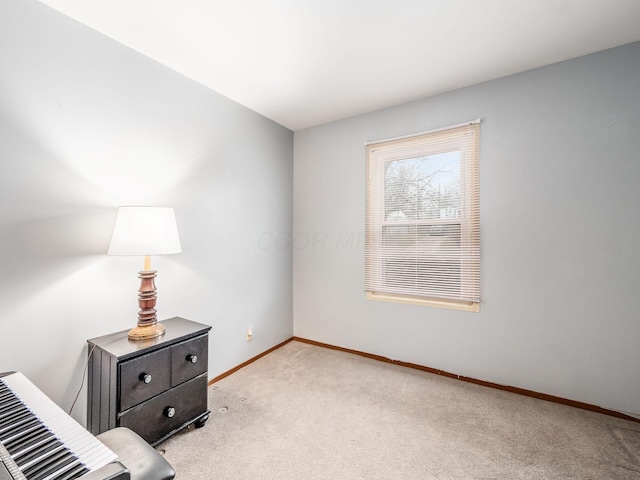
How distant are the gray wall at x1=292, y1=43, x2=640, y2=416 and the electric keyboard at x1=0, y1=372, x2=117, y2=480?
2.47 m

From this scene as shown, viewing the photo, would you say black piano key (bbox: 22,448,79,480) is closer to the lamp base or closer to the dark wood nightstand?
the dark wood nightstand

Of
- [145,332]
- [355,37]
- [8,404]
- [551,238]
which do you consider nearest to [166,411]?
[145,332]

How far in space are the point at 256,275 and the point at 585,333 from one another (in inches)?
109

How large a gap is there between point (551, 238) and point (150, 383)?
9.63ft

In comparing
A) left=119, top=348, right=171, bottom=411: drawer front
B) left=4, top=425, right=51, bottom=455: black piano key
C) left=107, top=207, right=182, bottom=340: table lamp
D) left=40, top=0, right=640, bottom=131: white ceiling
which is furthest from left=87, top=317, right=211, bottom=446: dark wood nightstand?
left=40, top=0, right=640, bottom=131: white ceiling

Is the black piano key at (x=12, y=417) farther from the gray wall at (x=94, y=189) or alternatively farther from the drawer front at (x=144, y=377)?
the gray wall at (x=94, y=189)

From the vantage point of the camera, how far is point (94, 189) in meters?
1.76

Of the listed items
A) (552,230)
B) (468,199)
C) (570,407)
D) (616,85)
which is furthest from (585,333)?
(616,85)

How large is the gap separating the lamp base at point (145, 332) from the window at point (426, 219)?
6.32ft

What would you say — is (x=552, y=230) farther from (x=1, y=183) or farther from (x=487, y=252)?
(x=1, y=183)

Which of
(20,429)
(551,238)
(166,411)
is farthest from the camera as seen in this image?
(551,238)

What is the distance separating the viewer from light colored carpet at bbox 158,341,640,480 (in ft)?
5.00

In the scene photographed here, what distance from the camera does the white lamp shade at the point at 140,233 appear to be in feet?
5.20

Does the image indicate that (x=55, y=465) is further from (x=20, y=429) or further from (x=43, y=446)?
(x=20, y=429)
